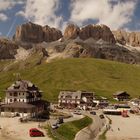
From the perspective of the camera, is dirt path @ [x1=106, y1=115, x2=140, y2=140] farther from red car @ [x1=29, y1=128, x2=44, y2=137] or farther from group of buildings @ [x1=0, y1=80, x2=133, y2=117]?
group of buildings @ [x1=0, y1=80, x2=133, y2=117]

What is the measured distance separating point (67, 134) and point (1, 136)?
712 inches

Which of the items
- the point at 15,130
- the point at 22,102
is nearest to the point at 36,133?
the point at 15,130

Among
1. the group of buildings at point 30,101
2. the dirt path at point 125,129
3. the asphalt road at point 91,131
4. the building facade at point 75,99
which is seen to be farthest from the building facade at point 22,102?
the building facade at point 75,99

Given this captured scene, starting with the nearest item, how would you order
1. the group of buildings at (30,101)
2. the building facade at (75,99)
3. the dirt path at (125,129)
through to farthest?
the dirt path at (125,129) → the group of buildings at (30,101) → the building facade at (75,99)

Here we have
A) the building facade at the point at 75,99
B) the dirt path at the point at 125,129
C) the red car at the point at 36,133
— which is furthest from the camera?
the building facade at the point at 75,99

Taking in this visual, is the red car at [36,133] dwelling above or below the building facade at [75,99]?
below

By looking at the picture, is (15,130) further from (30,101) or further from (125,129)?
(30,101)

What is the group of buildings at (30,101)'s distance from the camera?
13025cm

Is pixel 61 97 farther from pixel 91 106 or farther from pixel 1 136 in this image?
pixel 1 136

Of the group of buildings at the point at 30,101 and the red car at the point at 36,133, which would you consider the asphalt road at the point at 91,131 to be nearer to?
the red car at the point at 36,133

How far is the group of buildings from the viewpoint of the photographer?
13025cm

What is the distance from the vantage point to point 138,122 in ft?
449

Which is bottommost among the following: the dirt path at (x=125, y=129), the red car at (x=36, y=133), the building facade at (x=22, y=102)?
the dirt path at (x=125, y=129)

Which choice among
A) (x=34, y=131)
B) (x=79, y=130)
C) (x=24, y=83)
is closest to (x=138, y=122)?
(x=79, y=130)
